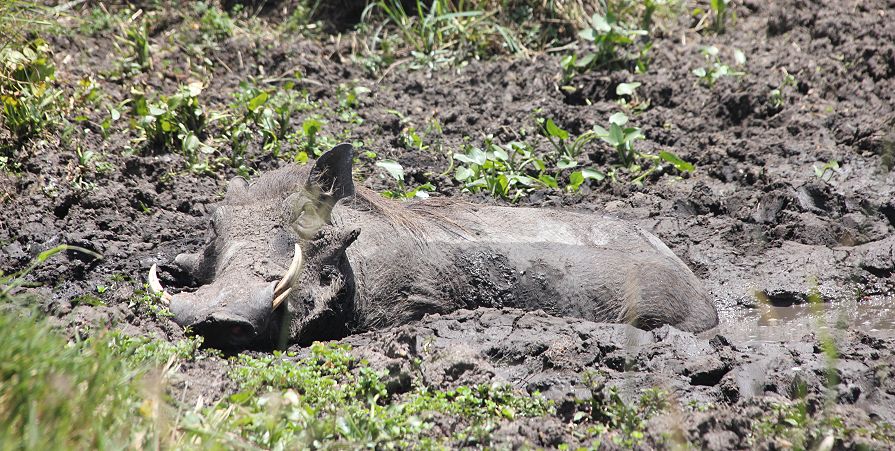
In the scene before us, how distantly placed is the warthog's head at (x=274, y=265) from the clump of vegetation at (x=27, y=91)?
1.52 m

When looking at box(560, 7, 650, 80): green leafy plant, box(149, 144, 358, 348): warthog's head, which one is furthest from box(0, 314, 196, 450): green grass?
box(560, 7, 650, 80): green leafy plant

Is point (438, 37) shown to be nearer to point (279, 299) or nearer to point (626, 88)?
point (626, 88)

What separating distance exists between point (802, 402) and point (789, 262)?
2170mm

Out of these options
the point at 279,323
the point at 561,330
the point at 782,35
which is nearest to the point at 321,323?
Answer: the point at 279,323

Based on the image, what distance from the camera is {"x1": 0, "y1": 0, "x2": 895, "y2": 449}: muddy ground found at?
3.23 metres

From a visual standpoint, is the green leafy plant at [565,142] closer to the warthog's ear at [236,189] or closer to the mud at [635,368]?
the mud at [635,368]

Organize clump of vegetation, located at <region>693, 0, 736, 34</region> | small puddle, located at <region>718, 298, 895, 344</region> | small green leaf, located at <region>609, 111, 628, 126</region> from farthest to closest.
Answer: clump of vegetation, located at <region>693, 0, 736, 34</region> < small green leaf, located at <region>609, 111, 628, 126</region> < small puddle, located at <region>718, 298, 895, 344</region>

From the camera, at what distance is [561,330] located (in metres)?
3.79

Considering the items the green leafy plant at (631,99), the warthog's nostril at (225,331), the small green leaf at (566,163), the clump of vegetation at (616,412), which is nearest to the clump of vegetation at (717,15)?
the green leafy plant at (631,99)

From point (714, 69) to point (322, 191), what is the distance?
343 cm

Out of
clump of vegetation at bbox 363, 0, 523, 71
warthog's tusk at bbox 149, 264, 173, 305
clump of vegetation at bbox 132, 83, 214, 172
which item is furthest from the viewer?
clump of vegetation at bbox 363, 0, 523, 71

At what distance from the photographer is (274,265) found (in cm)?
379

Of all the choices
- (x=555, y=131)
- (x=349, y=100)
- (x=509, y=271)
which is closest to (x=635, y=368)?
(x=509, y=271)

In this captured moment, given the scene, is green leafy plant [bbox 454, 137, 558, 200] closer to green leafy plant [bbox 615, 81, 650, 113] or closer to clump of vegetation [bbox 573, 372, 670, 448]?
green leafy plant [bbox 615, 81, 650, 113]
